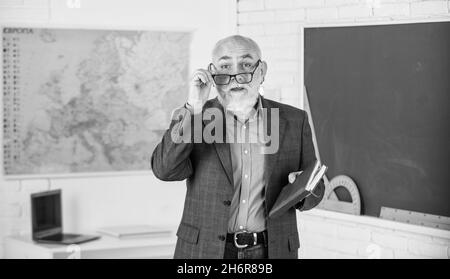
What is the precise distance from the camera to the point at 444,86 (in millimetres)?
2410

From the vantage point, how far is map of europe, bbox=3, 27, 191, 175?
9.25 feet

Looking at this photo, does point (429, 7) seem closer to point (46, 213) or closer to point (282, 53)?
point (282, 53)

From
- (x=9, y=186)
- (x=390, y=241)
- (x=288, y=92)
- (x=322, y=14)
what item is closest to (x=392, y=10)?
(x=322, y=14)

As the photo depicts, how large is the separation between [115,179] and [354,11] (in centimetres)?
135

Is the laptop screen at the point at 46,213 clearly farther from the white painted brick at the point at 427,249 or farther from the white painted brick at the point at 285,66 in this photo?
the white painted brick at the point at 427,249

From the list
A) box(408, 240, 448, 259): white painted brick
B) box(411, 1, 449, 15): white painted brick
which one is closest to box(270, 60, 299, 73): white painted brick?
box(411, 1, 449, 15): white painted brick

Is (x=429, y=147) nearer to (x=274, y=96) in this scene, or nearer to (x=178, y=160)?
(x=274, y=96)

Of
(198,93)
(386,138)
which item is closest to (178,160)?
(198,93)

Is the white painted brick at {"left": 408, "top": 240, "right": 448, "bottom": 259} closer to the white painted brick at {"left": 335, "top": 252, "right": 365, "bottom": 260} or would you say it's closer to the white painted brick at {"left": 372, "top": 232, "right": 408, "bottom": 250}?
the white painted brick at {"left": 372, "top": 232, "right": 408, "bottom": 250}

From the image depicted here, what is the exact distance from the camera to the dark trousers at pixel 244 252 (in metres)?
1.71

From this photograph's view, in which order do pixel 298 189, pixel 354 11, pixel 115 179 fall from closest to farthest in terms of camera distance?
1. pixel 298 189
2. pixel 354 11
3. pixel 115 179

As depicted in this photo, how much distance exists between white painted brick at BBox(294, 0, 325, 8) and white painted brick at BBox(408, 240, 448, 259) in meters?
1.09

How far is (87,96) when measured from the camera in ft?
9.54

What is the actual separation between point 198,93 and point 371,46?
3.96 feet
